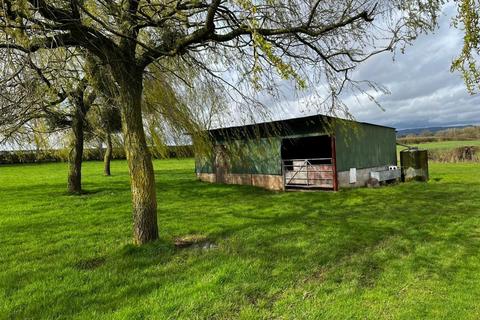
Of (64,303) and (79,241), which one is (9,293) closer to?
(64,303)

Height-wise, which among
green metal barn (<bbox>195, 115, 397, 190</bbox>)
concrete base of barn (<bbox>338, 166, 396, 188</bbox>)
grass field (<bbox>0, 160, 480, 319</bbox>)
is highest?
green metal barn (<bbox>195, 115, 397, 190</bbox>)

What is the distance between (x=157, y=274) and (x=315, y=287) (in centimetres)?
187

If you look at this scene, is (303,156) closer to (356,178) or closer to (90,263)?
(356,178)

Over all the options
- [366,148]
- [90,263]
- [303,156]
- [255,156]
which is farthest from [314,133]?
[90,263]

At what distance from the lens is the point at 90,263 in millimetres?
4723

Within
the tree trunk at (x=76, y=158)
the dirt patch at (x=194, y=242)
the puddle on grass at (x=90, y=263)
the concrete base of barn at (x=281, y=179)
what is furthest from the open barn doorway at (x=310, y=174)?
the puddle on grass at (x=90, y=263)

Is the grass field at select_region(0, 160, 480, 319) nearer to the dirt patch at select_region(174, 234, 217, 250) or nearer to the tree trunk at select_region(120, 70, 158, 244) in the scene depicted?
the dirt patch at select_region(174, 234, 217, 250)

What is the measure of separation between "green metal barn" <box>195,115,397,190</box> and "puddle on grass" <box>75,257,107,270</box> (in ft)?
22.5

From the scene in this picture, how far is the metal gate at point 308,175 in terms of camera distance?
12.8m

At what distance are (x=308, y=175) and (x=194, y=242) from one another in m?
8.40

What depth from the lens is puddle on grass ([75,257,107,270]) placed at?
4.56 m

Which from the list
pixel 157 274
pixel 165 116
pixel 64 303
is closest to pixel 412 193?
pixel 165 116

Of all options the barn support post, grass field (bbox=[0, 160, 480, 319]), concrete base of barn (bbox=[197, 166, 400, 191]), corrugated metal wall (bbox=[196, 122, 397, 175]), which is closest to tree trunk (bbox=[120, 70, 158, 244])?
grass field (bbox=[0, 160, 480, 319])

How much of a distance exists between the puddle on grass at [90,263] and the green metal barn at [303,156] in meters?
6.86
